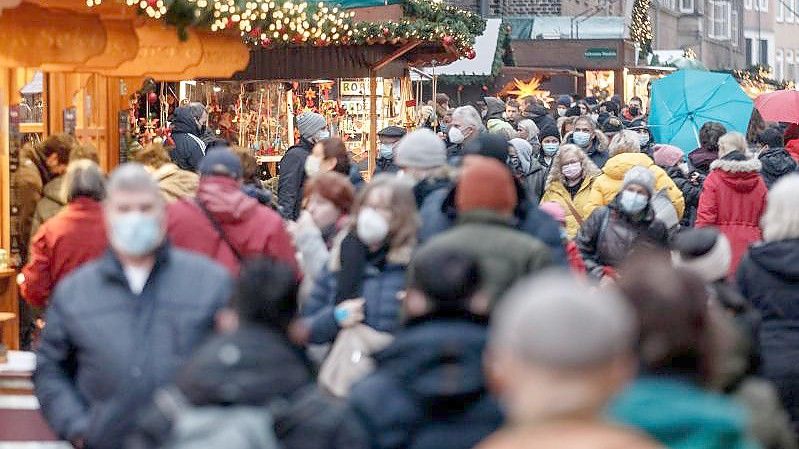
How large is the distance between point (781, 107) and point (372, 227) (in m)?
13.9

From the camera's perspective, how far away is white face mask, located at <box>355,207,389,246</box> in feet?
24.9

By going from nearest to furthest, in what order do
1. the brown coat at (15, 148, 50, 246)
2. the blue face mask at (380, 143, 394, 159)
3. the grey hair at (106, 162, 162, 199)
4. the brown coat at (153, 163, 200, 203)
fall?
the grey hair at (106, 162, 162, 199), the brown coat at (153, 163, 200, 203), the brown coat at (15, 148, 50, 246), the blue face mask at (380, 143, 394, 159)

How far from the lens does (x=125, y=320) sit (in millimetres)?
6203

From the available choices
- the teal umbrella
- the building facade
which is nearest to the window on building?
the building facade

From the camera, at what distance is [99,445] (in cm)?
620

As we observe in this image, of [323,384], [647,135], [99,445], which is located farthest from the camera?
[647,135]

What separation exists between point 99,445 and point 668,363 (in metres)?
2.47

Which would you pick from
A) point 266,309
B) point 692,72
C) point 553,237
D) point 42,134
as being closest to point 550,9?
point 692,72

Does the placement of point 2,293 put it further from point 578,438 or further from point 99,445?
point 578,438

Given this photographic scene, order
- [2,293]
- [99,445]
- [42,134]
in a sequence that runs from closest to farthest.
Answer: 1. [99,445]
2. [2,293]
3. [42,134]

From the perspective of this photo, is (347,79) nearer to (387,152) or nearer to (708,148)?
(387,152)

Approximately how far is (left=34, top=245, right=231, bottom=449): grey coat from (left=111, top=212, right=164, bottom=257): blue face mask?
5 cm

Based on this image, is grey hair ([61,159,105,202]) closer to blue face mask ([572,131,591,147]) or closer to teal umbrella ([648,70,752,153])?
blue face mask ([572,131,591,147])

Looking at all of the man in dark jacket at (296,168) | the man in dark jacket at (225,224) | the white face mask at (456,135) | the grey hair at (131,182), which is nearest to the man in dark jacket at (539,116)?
the man in dark jacket at (296,168)
